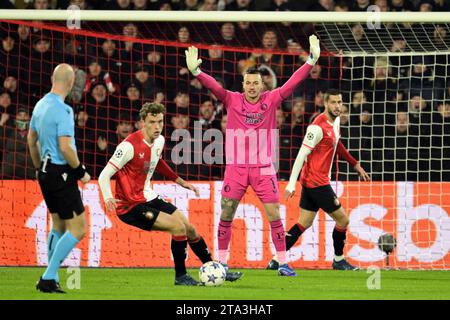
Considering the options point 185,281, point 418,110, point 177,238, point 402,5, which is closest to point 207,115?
point 418,110

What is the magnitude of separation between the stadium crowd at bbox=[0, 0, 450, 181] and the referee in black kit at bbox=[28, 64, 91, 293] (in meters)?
4.08

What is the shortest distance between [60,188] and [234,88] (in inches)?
213

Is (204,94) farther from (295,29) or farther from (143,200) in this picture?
(143,200)

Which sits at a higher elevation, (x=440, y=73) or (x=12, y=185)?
(x=440, y=73)

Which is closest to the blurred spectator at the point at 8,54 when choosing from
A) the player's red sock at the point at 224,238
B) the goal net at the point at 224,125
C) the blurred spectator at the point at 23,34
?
the goal net at the point at 224,125

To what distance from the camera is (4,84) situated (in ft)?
43.6

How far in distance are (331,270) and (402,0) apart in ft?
15.7

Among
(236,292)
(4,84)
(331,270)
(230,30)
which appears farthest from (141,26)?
(236,292)

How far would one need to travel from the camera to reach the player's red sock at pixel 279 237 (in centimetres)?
1066

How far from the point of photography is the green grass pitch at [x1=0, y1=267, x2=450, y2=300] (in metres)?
8.77

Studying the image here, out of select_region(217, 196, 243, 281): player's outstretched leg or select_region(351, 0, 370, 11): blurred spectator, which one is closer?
select_region(217, 196, 243, 281): player's outstretched leg

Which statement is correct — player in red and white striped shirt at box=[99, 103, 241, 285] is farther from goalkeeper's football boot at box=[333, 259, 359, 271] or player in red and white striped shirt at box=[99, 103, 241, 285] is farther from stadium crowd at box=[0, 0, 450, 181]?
stadium crowd at box=[0, 0, 450, 181]

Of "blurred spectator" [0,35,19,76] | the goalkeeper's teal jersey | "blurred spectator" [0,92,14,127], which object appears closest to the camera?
the goalkeeper's teal jersey

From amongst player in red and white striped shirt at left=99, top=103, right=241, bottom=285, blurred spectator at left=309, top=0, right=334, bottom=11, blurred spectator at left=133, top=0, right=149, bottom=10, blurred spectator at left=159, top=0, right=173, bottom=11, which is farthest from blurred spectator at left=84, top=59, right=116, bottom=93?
player in red and white striped shirt at left=99, top=103, right=241, bottom=285
